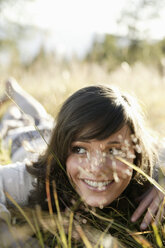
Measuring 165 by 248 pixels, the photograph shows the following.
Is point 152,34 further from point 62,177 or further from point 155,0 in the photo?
point 62,177

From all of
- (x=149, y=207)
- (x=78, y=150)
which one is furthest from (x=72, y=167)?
(x=149, y=207)

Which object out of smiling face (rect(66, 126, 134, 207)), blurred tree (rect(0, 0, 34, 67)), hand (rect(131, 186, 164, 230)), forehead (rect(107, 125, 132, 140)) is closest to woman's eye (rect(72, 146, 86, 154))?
smiling face (rect(66, 126, 134, 207))

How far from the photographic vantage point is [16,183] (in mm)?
1484

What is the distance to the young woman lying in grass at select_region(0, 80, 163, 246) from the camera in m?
1.16

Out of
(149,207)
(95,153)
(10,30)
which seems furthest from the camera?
(10,30)

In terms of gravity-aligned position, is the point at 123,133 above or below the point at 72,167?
above

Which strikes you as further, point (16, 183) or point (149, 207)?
point (16, 183)

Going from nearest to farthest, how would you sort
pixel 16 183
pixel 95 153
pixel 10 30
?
1. pixel 95 153
2. pixel 16 183
3. pixel 10 30

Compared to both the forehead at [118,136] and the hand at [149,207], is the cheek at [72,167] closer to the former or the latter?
the forehead at [118,136]

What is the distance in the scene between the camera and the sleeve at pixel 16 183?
1.45 m

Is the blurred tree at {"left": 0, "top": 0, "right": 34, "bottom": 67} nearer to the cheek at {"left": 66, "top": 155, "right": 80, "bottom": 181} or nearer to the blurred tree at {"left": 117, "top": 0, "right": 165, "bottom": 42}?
the blurred tree at {"left": 117, "top": 0, "right": 165, "bottom": 42}

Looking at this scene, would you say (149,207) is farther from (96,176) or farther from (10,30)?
(10,30)

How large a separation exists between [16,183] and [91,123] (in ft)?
1.83

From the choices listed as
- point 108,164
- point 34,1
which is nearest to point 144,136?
point 108,164
